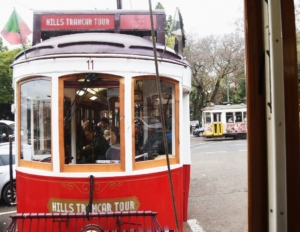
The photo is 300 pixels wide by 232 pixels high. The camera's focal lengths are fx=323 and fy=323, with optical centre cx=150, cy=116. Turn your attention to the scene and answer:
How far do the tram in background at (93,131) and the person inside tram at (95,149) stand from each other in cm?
1

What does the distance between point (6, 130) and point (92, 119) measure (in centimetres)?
848

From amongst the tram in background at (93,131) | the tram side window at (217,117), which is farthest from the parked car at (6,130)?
the tram side window at (217,117)

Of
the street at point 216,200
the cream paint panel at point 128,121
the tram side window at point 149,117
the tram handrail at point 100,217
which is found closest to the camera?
the tram handrail at point 100,217

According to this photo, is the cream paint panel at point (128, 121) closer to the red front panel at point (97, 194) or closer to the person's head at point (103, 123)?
the red front panel at point (97, 194)

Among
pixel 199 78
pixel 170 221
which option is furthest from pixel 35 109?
pixel 199 78

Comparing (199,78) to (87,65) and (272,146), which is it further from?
(272,146)

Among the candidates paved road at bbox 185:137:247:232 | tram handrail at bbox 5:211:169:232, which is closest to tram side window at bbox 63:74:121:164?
tram handrail at bbox 5:211:169:232

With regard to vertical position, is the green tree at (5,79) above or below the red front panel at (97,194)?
above

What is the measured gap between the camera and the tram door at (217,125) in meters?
20.0

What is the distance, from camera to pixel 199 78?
974cm

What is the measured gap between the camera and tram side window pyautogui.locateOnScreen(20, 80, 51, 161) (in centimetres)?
322

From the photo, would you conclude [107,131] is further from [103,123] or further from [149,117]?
[149,117]

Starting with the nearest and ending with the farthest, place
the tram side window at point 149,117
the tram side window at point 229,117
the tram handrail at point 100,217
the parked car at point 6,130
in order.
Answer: the tram handrail at point 100,217 < the tram side window at point 149,117 < the parked car at point 6,130 < the tram side window at point 229,117

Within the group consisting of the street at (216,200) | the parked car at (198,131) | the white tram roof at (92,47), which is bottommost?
the street at (216,200)
